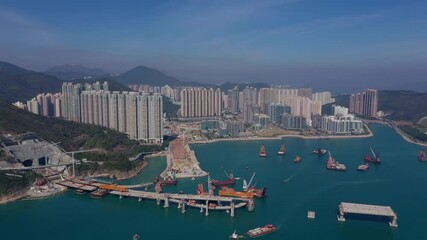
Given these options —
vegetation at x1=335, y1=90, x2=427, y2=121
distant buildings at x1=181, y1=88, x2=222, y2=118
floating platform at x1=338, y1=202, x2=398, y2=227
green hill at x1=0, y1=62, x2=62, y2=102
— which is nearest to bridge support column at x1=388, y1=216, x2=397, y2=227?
floating platform at x1=338, y1=202, x2=398, y2=227

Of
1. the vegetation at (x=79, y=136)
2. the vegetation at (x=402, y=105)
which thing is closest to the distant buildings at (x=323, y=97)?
the vegetation at (x=402, y=105)

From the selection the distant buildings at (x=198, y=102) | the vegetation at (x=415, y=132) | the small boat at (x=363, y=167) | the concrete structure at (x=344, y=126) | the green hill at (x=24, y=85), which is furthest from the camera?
the distant buildings at (x=198, y=102)

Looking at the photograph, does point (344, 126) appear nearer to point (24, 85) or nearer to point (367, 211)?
point (367, 211)

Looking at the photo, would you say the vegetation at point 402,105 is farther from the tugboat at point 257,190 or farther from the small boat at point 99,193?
the small boat at point 99,193

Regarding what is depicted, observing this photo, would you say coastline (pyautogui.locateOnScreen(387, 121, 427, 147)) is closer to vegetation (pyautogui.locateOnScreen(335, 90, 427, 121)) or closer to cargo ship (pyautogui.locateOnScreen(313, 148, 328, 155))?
vegetation (pyautogui.locateOnScreen(335, 90, 427, 121))

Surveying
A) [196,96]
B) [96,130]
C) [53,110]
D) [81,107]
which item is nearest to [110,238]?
[96,130]

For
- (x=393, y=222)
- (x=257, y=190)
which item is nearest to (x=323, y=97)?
(x=257, y=190)
